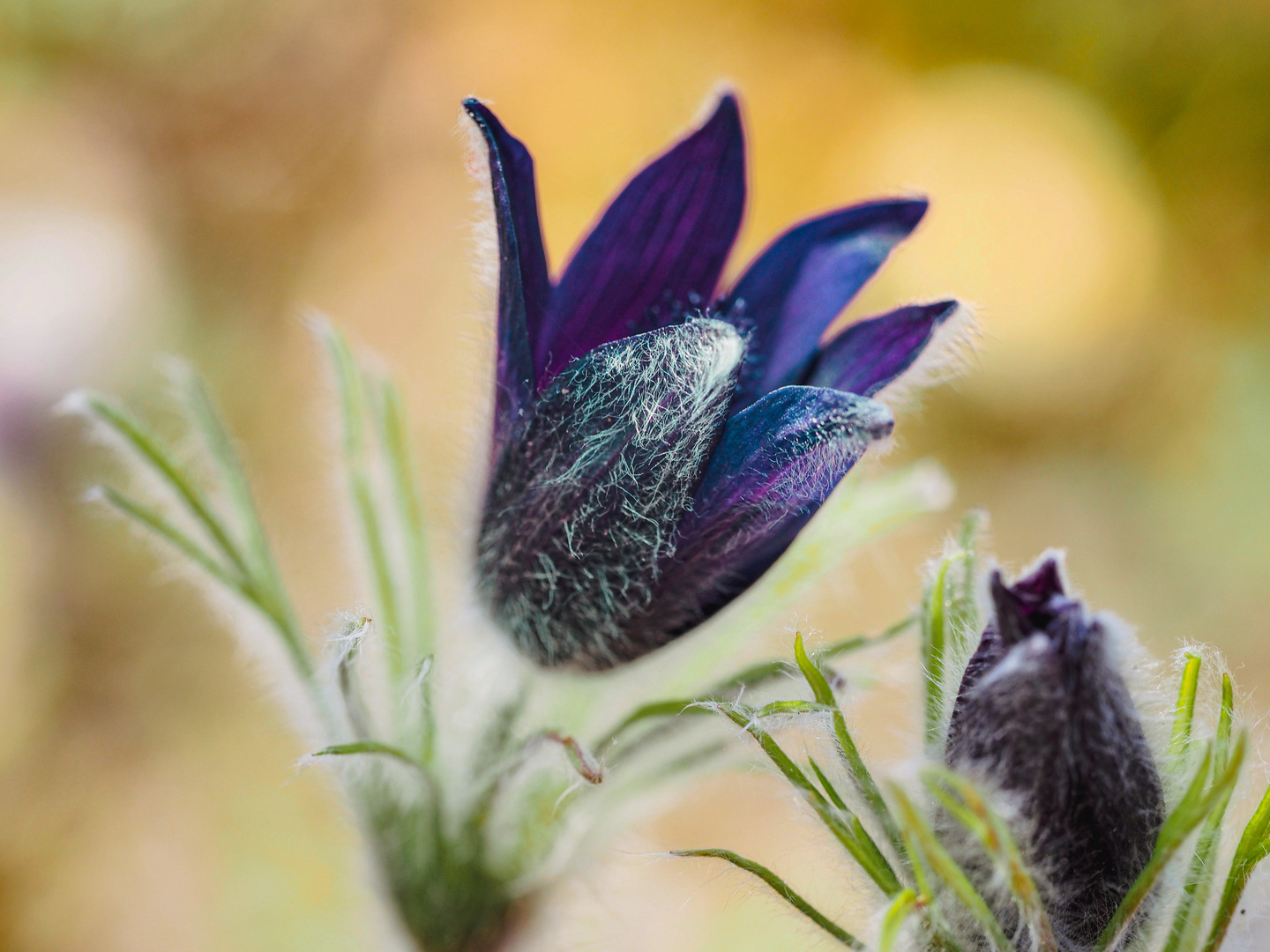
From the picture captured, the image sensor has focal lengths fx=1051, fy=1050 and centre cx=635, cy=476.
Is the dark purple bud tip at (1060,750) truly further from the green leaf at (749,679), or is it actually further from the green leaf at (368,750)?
the green leaf at (368,750)

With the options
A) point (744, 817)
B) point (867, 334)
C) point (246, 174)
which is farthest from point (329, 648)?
point (246, 174)

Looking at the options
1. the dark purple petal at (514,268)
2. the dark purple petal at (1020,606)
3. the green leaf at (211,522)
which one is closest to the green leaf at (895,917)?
the dark purple petal at (1020,606)

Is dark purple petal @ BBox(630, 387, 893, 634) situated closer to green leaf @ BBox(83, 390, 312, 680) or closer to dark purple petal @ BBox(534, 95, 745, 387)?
dark purple petal @ BBox(534, 95, 745, 387)

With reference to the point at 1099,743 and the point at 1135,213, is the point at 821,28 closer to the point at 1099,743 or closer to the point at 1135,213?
the point at 1135,213

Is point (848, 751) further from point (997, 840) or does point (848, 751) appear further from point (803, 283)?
point (803, 283)

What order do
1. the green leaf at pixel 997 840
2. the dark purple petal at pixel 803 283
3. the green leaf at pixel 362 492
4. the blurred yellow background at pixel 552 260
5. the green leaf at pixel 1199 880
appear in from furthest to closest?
the blurred yellow background at pixel 552 260 → the green leaf at pixel 362 492 → the dark purple petal at pixel 803 283 → the green leaf at pixel 1199 880 → the green leaf at pixel 997 840

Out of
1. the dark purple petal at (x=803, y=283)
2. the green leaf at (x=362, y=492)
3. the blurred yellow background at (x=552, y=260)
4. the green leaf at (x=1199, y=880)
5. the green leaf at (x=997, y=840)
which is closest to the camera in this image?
the green leaf at (x=997, y=840)
